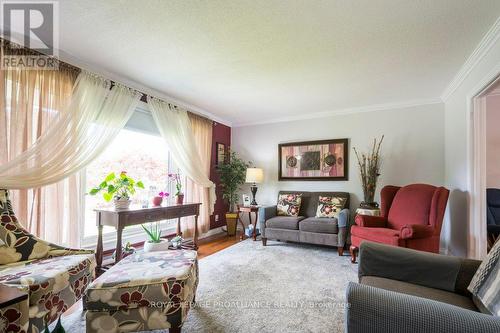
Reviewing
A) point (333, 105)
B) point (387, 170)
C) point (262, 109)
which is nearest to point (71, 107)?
point (262, 109)

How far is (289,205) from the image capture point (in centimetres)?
417

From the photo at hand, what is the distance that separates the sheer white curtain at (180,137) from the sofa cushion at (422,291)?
2974 millimetres

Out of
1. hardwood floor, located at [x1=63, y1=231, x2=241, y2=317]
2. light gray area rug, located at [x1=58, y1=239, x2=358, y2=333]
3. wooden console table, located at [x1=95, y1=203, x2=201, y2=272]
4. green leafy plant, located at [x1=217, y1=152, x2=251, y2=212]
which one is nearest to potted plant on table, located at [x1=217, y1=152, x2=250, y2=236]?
green leafy plant, located at [x1=217, y1=152, x2=251, y2=212]

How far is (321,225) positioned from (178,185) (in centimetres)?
219

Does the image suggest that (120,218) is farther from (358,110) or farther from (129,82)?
(358,110)

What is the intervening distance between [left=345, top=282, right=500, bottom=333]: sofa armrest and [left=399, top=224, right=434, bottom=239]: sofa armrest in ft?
5.81

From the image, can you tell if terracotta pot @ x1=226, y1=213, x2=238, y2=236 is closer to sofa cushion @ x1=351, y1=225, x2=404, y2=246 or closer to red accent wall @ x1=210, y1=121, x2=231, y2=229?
red accent wall @ x1=210, y1=121, x2=231, y2=229

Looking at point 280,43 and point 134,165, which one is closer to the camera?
point 280,43

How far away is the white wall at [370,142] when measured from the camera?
3607 mm

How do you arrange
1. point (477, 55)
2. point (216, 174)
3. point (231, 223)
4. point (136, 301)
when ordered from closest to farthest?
point (136, 301), point (477, 55), point (231, 223), point (216, 174)

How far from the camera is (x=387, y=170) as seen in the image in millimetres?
3854

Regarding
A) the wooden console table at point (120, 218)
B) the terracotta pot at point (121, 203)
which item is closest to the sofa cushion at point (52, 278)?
the wooden console table at point (120, 218)

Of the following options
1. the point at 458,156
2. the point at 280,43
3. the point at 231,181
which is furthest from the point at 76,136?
the point at 458,156

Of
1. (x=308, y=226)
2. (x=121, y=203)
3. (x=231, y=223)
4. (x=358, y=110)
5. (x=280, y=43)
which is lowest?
(x=231, y=223)
